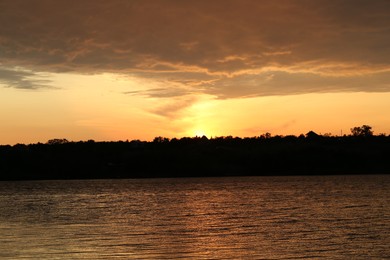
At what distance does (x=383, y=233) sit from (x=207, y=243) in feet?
44.1

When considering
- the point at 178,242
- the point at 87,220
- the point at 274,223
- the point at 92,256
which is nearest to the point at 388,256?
the point at 178,242

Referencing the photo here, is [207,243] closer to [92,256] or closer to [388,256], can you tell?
[92,256]

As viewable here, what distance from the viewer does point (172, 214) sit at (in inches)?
2707

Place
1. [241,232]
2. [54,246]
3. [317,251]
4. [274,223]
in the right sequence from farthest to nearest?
[274,223], [241,232], [54,246], [317,251]

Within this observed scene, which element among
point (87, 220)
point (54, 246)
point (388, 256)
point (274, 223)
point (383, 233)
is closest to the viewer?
point (388, 256)

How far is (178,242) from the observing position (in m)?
41.4

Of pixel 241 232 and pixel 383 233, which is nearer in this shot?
pixel 383 233

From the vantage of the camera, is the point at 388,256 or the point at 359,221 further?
the point at 359,221

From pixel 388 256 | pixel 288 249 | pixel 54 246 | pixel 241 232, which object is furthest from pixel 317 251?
pixel 54 246

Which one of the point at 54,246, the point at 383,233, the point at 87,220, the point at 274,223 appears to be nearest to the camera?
the point at 54,246

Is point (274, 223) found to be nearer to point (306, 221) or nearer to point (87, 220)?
point (306, 221)

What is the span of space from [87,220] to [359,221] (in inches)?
1078

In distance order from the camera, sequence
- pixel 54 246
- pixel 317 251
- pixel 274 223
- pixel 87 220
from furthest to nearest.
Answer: pixel 87 220 → pixel 274 223 → pixel 54 246 → pixel 317 251

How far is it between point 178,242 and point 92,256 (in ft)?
25.6
